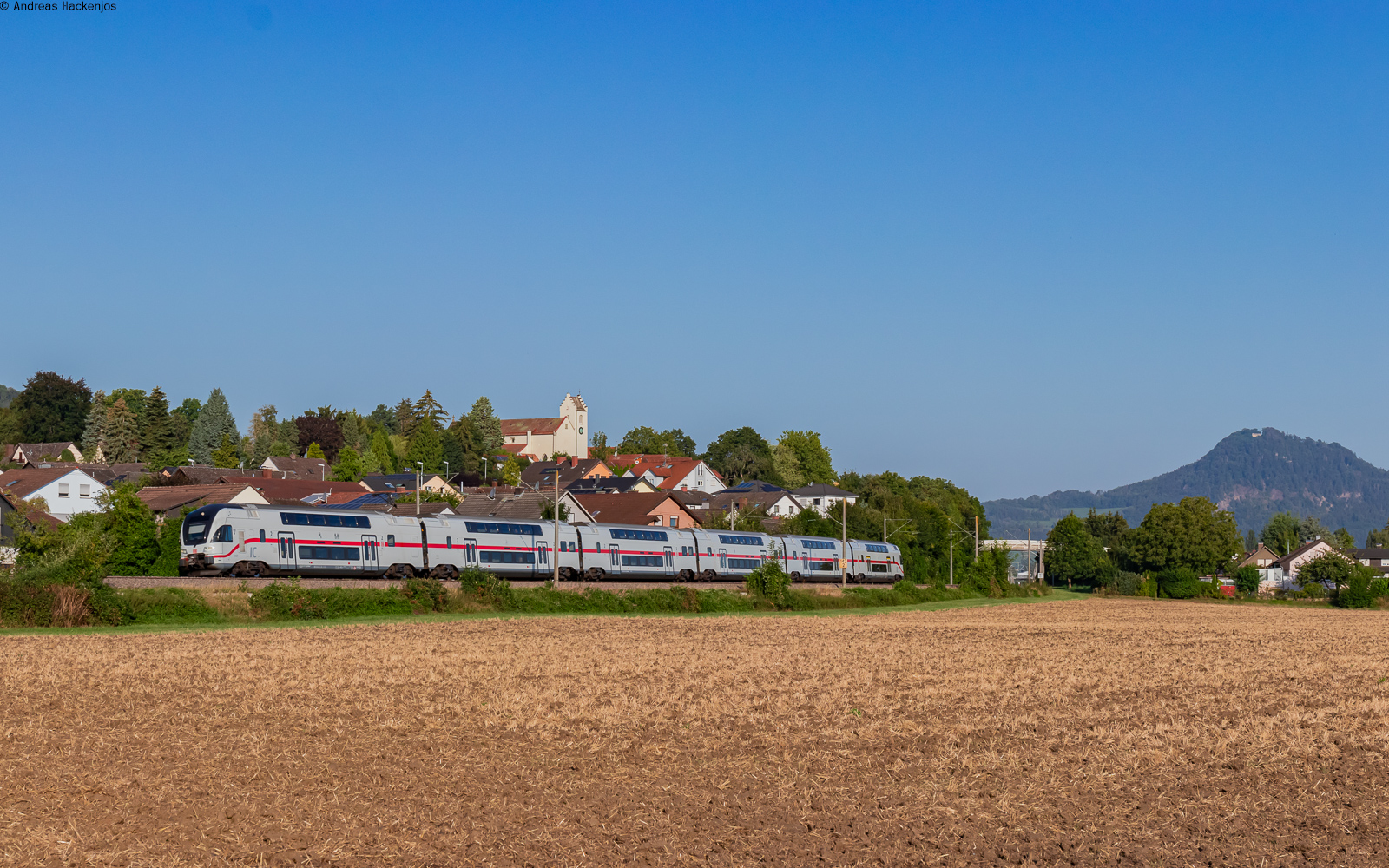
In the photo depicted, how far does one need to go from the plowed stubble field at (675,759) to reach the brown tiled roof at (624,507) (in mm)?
71769

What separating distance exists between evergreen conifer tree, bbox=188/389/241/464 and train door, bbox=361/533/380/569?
122 m

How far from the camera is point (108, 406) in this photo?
526 ft

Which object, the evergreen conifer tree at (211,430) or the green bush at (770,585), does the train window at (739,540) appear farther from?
the evergreen conifer tree at (211,430)

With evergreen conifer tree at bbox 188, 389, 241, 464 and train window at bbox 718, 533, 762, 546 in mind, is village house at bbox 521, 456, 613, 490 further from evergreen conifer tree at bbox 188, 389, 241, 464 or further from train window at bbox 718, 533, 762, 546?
train window at bbox 718, 533, 762, 546

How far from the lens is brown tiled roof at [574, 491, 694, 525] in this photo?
105m

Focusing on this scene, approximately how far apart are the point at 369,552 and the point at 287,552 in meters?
3.94

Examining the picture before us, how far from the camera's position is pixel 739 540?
75312 mm

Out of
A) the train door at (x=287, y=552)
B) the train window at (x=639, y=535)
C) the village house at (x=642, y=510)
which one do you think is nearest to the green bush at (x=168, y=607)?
the train door at (x=287, y=552)

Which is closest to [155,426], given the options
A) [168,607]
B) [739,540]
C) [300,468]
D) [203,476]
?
[300,468]

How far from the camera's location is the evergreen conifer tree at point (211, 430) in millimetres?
171000

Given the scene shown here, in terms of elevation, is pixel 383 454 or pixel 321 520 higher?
pixel 383 454

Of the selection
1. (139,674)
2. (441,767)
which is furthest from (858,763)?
(139,674)

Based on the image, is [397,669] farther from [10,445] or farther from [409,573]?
[10,445]

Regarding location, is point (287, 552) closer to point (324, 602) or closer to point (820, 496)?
point (324, 602)
